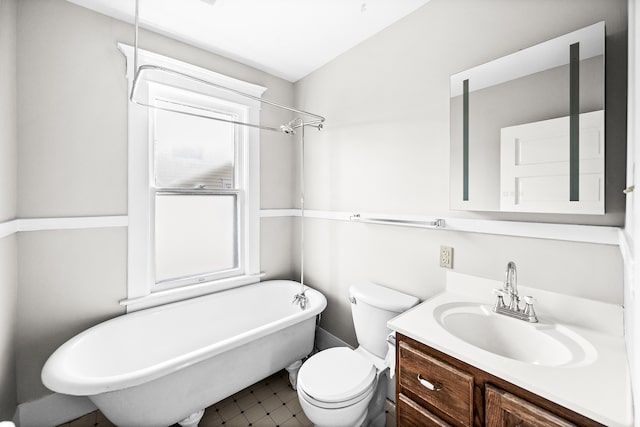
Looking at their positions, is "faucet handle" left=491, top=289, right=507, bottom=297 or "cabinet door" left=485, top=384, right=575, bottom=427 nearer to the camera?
"cabinet door" left=485, top=384, right=575, bottom=427

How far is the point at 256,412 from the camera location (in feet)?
5.52

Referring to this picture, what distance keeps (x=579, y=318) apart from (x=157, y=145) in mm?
2597

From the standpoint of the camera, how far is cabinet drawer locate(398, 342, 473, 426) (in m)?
0.92

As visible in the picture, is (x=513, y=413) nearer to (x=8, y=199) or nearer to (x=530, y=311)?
(x=530, y=311)

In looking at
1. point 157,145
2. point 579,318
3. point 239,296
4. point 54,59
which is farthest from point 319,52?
point 579,318

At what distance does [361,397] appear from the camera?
1.30 meters

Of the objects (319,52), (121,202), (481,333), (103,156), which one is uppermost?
(319,52)

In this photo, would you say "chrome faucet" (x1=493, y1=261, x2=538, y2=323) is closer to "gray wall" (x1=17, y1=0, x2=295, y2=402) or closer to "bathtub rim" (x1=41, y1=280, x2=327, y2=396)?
"bathtub rim" (x1=41, y1=280, x2=327, y2=396)

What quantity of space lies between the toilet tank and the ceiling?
1.74 meters

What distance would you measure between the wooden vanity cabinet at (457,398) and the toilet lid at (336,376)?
240mm

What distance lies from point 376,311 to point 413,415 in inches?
22.0

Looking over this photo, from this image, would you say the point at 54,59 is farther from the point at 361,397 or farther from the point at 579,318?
the point at 579,318

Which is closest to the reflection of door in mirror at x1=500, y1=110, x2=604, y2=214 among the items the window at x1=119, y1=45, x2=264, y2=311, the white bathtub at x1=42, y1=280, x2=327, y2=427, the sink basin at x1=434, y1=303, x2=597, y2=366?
the sink basin at x1=434, y1=303, x2=597, y2=366

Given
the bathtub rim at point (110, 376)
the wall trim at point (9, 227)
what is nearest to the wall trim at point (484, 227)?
the wall trim at point (9, 227)
